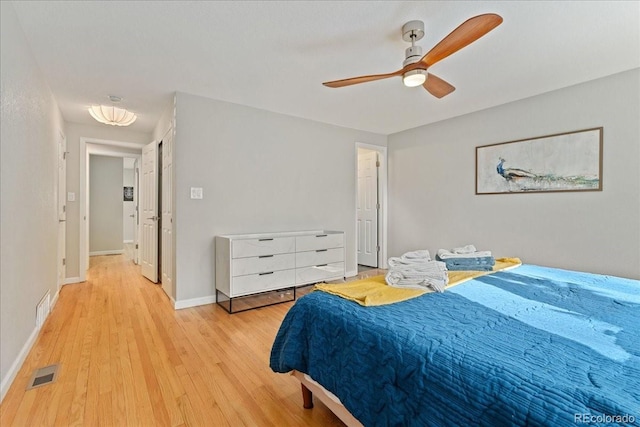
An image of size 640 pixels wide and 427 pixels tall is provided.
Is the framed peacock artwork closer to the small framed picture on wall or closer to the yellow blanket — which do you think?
the yellow blanket

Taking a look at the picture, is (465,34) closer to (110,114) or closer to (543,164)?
(543,164)

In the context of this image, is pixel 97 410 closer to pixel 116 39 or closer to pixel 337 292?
pixel 337 292

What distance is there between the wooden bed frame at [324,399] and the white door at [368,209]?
3.70 m

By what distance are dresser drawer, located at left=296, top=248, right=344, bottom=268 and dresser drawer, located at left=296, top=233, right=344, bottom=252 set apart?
5 centimetres

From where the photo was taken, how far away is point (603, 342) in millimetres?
985

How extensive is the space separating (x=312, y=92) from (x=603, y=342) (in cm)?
293

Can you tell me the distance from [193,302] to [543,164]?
13.3 feet

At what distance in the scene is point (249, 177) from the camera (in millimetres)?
3605

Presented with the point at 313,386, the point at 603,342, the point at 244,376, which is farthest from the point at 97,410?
the point at 603,342

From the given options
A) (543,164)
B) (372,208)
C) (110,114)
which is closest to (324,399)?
(543,164)

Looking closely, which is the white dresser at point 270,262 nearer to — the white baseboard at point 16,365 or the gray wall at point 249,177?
the gray wall at point 249,177

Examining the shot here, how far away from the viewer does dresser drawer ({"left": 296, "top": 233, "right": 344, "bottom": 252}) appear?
3.51 metres

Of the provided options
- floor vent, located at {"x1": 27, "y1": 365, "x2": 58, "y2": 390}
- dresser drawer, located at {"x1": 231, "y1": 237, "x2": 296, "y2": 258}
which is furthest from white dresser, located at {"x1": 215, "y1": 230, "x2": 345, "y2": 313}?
floor vent, located at {"x1": 27, "y1": 365, "x2": 58, "y2": 390}

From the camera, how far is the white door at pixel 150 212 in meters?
4.12
